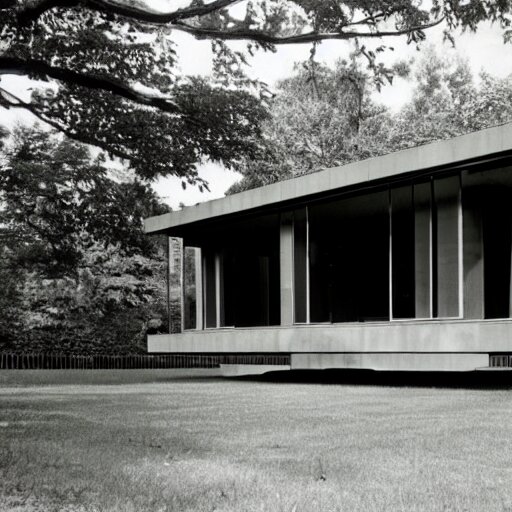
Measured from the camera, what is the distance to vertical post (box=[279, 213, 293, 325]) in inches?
740

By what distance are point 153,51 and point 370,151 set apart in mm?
14400

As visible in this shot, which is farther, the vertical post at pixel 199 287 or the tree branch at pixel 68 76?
the vertical post at pixel 199 287

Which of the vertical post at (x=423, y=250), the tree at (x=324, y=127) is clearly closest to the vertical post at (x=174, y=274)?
the vertical post at (x=423, y=250)

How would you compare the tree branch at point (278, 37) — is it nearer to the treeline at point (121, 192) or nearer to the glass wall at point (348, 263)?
the glass wall at point (348, 263)

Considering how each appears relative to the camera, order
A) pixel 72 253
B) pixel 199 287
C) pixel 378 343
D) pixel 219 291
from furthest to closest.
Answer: pixel 72 253 < pixel 199 287 < pixel 219 291 < pixel 378 343

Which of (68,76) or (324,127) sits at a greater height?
(324,127)

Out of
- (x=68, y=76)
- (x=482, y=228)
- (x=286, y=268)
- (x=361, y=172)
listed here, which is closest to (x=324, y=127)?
(x=286, y=268)

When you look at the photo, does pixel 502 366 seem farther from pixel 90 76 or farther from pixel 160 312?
pixel 160 312

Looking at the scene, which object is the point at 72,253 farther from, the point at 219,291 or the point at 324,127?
the point at 324,127

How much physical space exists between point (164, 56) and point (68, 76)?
3.47 m

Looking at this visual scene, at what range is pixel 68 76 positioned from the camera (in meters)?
17.9

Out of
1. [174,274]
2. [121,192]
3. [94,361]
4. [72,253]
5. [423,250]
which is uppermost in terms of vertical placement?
[121,192]

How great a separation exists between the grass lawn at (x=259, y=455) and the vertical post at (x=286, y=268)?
7.64m

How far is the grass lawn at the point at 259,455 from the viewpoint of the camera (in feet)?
16.3
